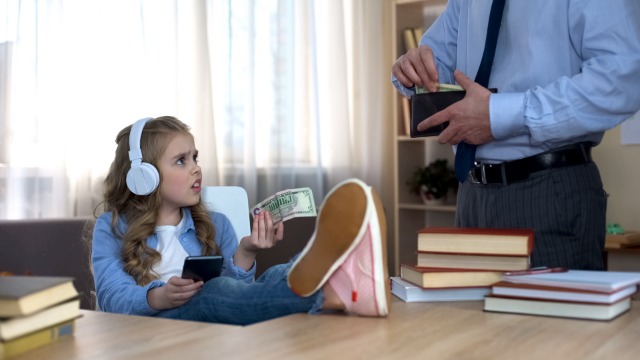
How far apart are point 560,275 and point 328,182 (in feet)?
10.2

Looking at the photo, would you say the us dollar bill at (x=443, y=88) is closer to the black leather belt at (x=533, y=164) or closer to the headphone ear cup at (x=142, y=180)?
the black leather belt at (x=533, y=164)

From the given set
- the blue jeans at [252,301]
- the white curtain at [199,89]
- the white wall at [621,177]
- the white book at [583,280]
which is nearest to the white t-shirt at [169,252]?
the blue jeans at [252,301]

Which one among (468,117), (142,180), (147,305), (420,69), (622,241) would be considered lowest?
(622,241)

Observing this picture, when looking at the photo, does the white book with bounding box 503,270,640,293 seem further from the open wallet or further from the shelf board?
the shelf board

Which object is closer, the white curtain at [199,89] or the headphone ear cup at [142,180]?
the headphone ear cup at [142,180]

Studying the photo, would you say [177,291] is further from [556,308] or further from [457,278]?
[556,308]

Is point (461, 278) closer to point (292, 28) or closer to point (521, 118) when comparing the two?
point (521, 118)

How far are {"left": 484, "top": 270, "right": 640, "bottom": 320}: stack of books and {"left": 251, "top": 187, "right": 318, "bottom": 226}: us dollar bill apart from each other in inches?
18.9

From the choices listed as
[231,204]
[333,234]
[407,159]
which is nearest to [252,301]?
[333,234]

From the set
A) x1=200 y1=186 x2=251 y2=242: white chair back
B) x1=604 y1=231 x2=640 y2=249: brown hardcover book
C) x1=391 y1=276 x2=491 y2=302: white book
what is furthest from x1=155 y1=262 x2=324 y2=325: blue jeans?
x1=604 y1=231 x2=640 y2=249: brown hardcover book

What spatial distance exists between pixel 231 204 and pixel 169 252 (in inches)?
12.5

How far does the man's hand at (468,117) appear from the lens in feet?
5.87

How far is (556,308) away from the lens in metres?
1.40

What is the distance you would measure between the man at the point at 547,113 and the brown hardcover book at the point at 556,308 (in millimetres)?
416
